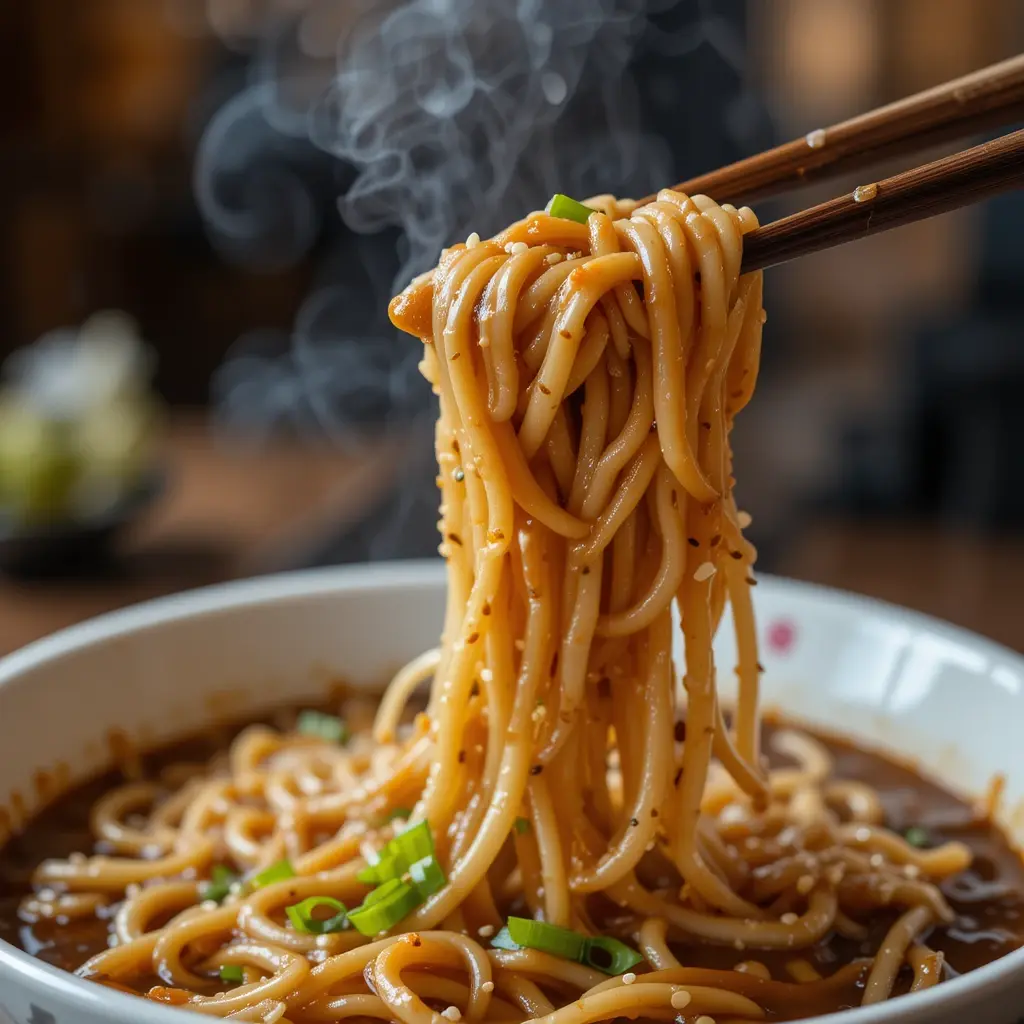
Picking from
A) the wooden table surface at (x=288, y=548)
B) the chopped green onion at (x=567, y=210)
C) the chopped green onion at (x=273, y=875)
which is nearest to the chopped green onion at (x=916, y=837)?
the chopped green onion at (x=273, y=875)

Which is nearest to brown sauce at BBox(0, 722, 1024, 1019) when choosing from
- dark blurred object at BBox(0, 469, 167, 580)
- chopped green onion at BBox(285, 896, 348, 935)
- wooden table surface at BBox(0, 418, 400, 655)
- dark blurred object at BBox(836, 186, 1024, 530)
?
chopped green onion at BBox(285, 896, 348, 935)

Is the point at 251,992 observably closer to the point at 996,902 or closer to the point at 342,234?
the point at 996,902

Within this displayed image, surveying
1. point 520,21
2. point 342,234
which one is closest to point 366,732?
point 520,21

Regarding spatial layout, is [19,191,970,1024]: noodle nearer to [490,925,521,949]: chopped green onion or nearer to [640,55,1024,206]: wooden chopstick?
[490,925,521,949]: chopped green onion

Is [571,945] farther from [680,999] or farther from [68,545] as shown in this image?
[68,545]

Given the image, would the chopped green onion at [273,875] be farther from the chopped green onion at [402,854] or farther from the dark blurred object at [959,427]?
the dark blurred object at [959,427]

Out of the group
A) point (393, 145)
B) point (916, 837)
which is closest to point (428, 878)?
point (916, 837)
